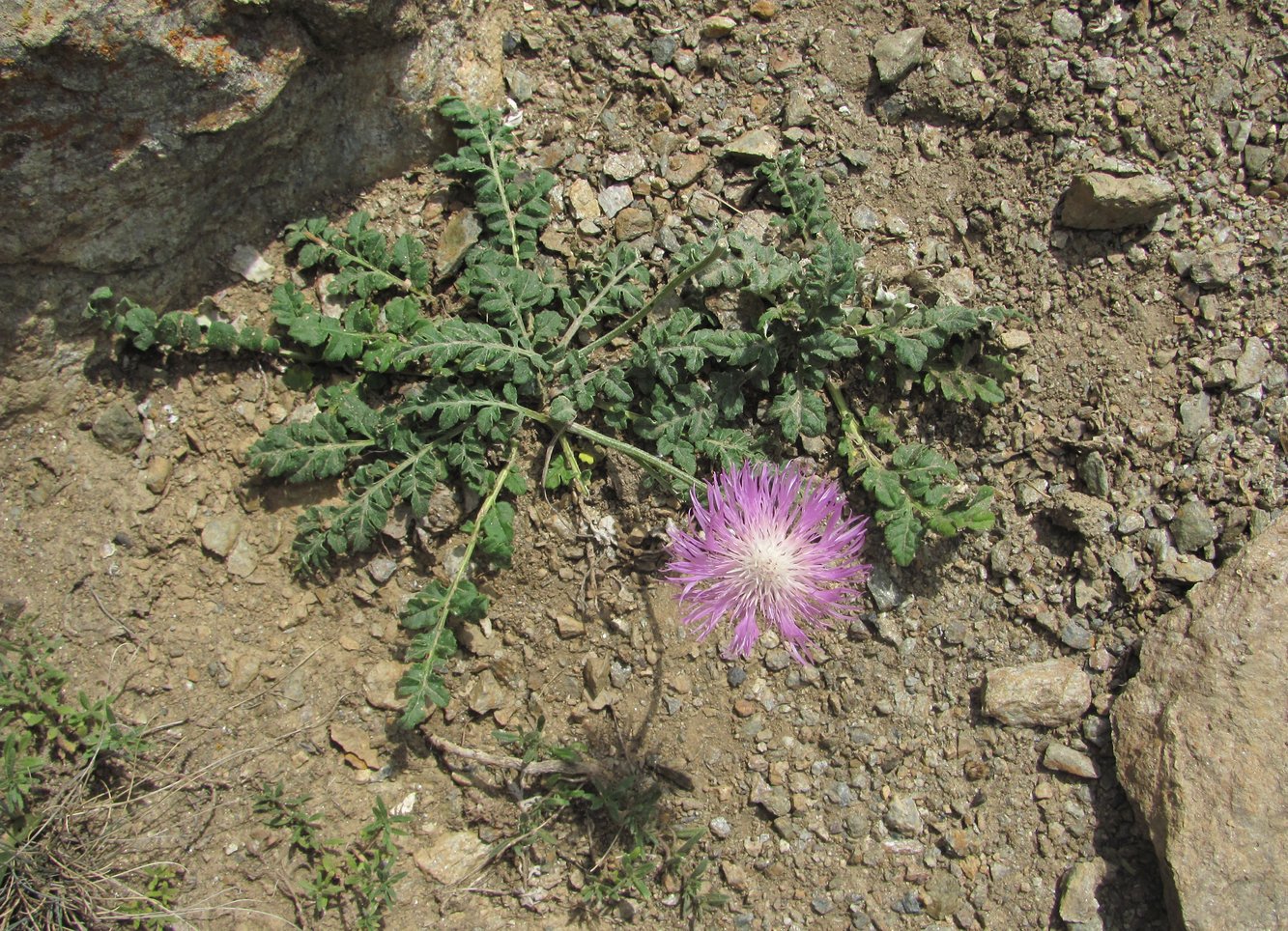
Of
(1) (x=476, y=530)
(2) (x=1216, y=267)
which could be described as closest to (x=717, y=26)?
(2) (x=1216, y=267)

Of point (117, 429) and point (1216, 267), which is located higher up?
point (1216, 267)

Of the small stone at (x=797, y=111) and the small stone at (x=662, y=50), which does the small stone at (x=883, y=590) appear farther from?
the small stone at (x=662, y=50)

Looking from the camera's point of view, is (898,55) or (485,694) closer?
(485,694)

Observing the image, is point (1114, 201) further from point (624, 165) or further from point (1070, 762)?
point (1070, 762)

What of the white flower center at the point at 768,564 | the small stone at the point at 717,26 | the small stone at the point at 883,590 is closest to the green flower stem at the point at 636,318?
the white flower center at the point at 768,564

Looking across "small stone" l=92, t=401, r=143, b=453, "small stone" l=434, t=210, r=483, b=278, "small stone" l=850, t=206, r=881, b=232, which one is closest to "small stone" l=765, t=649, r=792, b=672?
"small stone" l=850, t=206, r=881, b=232
